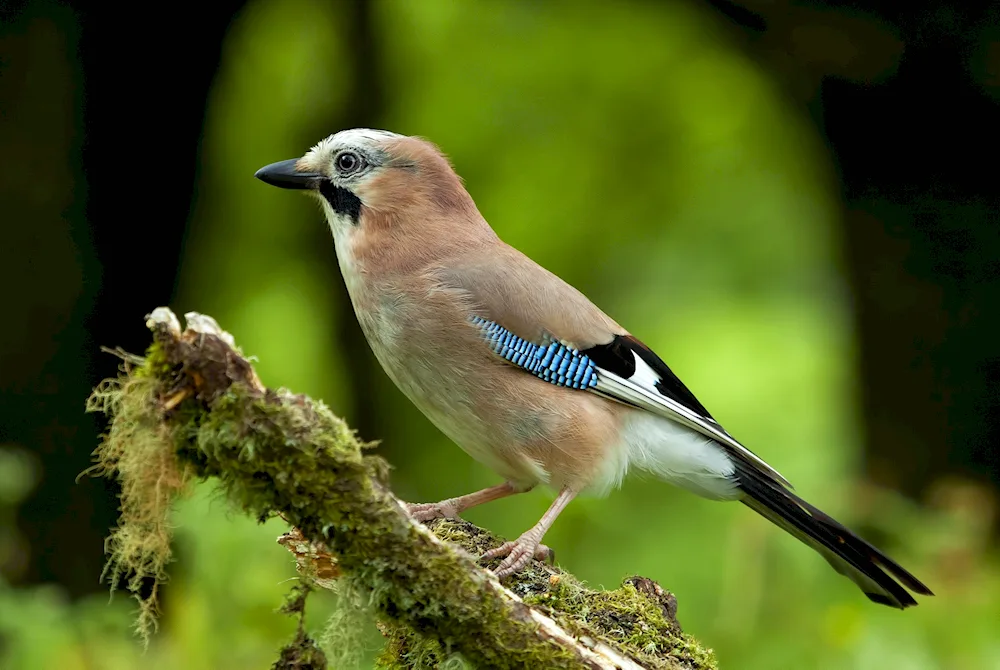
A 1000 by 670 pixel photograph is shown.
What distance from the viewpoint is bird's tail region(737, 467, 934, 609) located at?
11.1ft

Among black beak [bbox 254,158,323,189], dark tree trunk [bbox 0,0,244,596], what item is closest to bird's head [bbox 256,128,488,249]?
black beak [bbox 254,158,323,189]

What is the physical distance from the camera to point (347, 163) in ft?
12.6

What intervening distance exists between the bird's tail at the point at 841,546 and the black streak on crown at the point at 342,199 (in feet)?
5.44

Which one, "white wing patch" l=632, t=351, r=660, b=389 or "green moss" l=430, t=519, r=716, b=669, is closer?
"green moss" l=430, t=519, r=716, b=669

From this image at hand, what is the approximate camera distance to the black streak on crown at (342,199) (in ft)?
12.6

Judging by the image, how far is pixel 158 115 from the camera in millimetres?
5914

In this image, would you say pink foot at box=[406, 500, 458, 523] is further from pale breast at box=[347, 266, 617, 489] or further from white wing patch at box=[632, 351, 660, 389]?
white wing patch at box=[632, 351, 660, 389]

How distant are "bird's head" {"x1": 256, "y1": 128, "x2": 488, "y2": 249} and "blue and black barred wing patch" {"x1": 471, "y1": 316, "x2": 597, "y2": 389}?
53cm

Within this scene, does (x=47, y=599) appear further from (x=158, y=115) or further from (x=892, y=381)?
(x=892, y=381)

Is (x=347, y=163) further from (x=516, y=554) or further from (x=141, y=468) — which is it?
(x=141, y=468)

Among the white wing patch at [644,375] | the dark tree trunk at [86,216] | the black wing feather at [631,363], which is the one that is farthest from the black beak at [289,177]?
the dark tree trunk at [86,216]

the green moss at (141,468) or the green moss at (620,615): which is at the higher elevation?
the green moss at (141,468)

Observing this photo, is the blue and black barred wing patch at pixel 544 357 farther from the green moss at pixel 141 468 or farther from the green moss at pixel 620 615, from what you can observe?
the green moss at pixel 141 468

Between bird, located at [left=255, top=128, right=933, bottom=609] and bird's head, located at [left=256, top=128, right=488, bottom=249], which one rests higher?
bird's head, located at [left=256, top=128, right=488, bottom=249]
